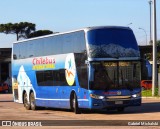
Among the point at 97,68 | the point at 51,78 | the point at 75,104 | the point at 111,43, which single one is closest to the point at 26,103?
the point at 51,78

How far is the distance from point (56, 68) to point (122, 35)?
436 cm

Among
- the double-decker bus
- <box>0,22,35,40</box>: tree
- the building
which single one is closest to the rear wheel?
the double-decker bus

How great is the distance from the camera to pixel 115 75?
23406mm

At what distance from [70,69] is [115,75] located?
248 centimetres

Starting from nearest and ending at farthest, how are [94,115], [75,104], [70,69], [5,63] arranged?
[94,115] < [75,104] < [70,69] < [5,63]

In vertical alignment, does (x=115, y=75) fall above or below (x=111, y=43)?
below

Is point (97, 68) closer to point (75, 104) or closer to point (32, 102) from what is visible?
point (75, 104)

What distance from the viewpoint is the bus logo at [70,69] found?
80.6 feet

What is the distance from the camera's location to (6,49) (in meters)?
104

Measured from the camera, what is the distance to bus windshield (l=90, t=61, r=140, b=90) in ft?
76.0

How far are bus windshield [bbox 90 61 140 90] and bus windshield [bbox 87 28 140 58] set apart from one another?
1.29 feet

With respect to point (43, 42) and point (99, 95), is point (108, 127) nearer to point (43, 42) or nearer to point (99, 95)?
point (99, 95)

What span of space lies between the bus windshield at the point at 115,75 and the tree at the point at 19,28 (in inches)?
3553

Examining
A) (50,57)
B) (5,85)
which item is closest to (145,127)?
(50,57)
